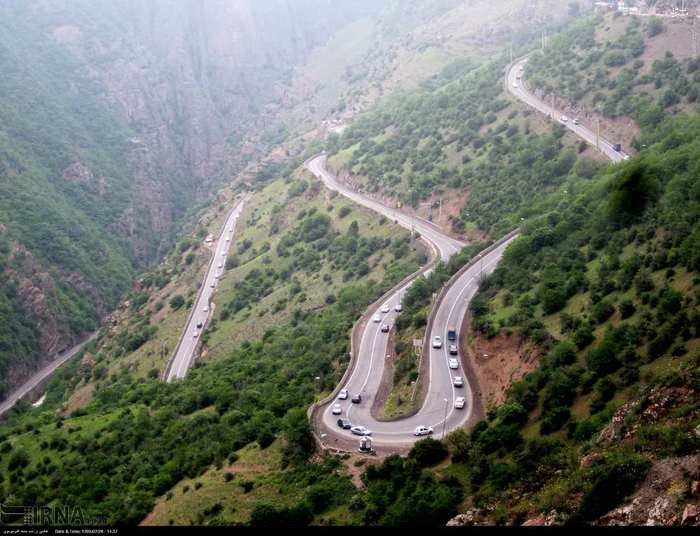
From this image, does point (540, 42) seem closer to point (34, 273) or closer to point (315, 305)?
point (315, 305)

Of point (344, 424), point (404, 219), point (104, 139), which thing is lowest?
point (404, 219)

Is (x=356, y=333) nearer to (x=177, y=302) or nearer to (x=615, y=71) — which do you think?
(x=177, y=302)

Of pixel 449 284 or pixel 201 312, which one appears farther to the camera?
pixel 201 312

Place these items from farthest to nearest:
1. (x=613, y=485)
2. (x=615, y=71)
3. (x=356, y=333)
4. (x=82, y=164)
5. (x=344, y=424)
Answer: (x=82, y=164) → (x=615, y=71) → (x=356, y=333) → (x=344, y=424) → (x=613, y=485)

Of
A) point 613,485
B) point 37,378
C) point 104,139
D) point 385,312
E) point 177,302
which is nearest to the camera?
point 613,485

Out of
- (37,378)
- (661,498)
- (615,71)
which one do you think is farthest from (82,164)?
(661,498)

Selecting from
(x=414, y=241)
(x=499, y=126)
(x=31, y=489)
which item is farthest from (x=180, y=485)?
(x=499, y=126)

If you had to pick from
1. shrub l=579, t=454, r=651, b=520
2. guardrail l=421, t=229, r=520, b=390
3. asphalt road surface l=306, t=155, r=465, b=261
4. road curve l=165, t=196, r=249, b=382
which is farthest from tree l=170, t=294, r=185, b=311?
shrub l=579, t=454, r=651, b=520

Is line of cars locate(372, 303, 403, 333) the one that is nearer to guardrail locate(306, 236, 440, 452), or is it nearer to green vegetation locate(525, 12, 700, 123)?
guardrail locate(306, 236, 440, 452)
